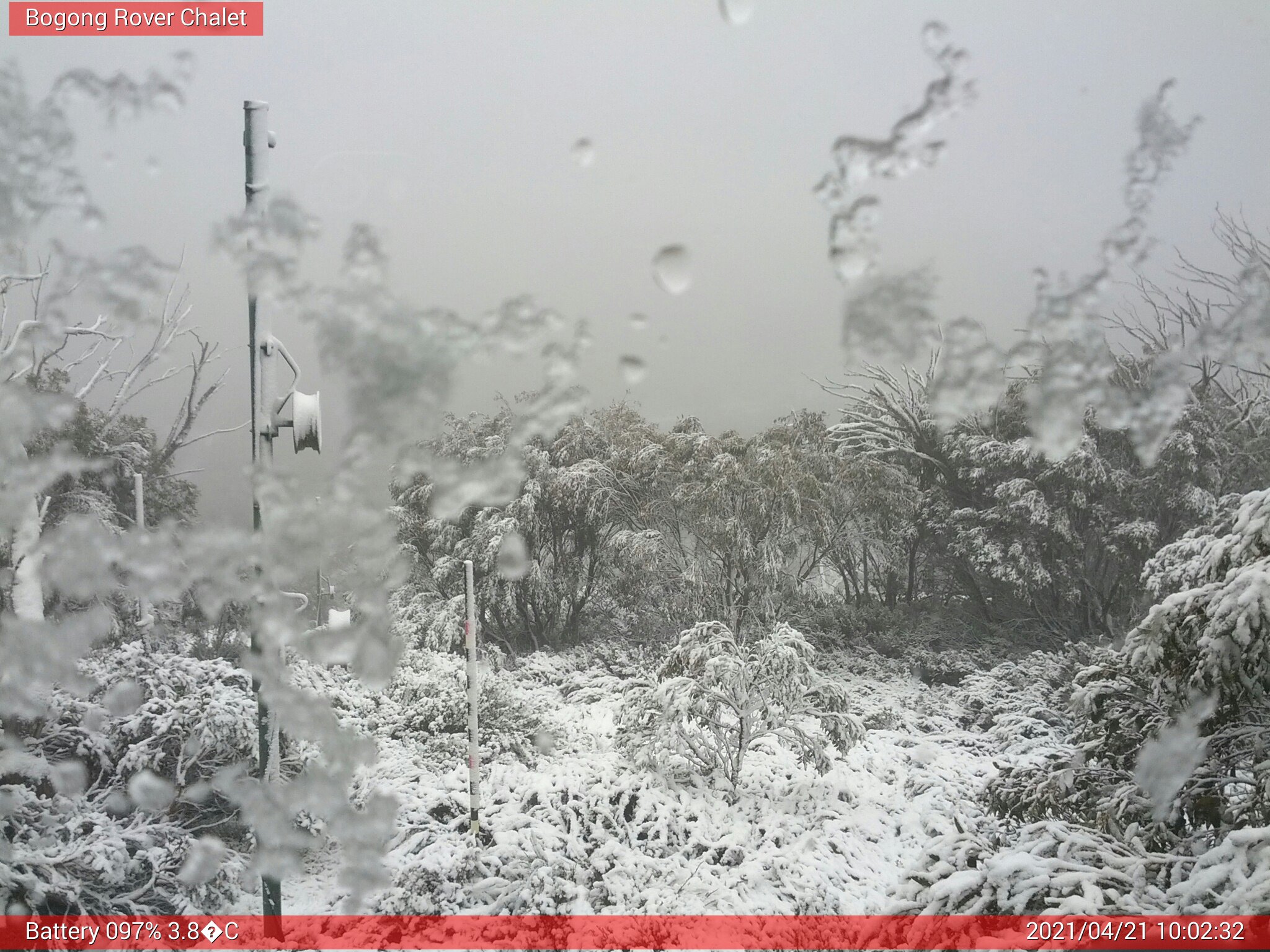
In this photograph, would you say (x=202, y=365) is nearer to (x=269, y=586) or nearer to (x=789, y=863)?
(x=269, y=586)

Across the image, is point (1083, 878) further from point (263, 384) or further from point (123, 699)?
point (123, 699)

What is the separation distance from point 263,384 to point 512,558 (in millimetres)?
5089

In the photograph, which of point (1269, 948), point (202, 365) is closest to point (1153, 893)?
point (1269, 948)

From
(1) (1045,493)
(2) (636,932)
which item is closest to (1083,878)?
(2) (636,932)

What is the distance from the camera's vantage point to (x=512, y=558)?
6.64m

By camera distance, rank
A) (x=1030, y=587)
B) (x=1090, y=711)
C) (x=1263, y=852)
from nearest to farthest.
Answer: (x=1263, y=852), (x=1090, y=711), (x=1030, y=587)

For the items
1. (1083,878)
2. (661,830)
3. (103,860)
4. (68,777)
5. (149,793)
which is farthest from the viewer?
(661,830)

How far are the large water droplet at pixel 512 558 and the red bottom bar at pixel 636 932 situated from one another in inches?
150

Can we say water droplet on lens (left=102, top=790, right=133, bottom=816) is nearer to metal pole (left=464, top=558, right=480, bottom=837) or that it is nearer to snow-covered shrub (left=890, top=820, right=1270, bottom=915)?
metal pole (left=464, top=558, right=480, bottom=837)

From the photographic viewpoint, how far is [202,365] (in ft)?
9.04

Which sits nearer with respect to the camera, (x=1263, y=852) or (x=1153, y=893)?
(x=1263, y=852)

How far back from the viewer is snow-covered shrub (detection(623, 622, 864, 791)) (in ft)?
13.4

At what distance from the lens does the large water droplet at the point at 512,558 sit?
6.58 m

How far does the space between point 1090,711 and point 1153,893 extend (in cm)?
67
